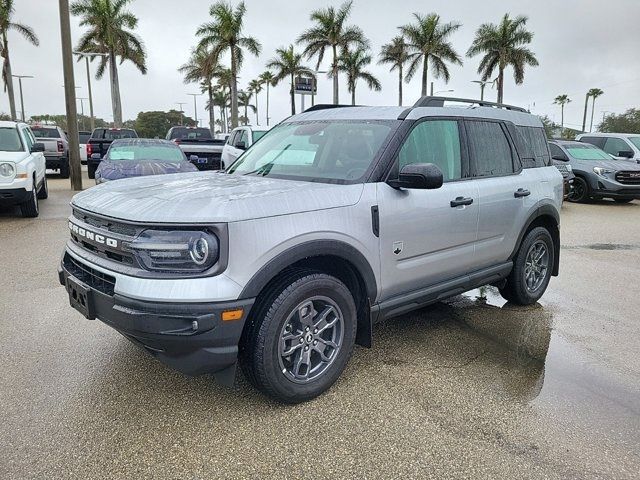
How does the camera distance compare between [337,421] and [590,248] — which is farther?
[590,248]

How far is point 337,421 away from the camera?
2.84 m

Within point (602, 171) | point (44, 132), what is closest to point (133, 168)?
point (602, 171)

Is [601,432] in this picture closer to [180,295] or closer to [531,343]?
[531,343]

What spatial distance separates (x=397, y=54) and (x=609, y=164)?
2783cm

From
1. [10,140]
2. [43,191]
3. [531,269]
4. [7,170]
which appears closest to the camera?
[531,269]

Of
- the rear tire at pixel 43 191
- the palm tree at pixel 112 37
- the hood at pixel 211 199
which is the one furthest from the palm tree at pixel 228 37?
the hood at pixel 211 199

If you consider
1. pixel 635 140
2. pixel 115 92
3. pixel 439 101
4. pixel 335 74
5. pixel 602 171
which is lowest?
pixel 602 171

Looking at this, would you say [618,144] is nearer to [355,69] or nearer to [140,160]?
[140,160]

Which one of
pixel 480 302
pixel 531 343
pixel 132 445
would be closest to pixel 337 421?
pixel 132 445

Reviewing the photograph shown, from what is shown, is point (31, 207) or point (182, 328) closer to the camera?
point (182, 328)

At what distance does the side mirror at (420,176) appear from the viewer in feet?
10.1

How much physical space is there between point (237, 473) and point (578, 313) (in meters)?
3.79

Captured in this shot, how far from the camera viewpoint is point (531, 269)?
4863mm

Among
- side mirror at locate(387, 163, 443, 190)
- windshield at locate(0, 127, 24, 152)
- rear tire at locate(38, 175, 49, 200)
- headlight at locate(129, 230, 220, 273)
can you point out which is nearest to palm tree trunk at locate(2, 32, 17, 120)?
rear tire at locate(38, 175, 49, 200)
